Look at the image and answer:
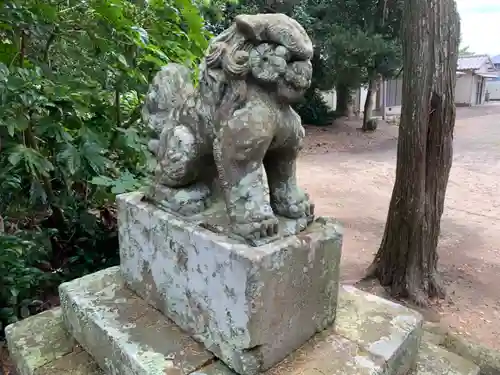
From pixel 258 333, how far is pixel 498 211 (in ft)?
15.8

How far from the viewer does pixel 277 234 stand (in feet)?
3.53

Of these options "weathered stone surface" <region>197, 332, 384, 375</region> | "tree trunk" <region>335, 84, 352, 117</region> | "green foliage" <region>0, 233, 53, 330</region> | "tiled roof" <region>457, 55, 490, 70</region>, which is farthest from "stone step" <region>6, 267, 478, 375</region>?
"tiled roof" <region>457, 55, 490, 70</region>

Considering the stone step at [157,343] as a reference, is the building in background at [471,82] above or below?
Answer: above

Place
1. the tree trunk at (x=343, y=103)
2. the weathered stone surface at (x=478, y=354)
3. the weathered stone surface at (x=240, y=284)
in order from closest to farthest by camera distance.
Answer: the weathered stone surface at (x=240, y=284) → the weathered stone surface at (x=478, y=354) → the tree trunk at (x=343, y=103)

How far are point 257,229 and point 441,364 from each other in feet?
2.42

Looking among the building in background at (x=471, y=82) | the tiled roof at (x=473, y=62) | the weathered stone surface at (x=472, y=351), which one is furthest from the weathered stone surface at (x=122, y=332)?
the tiled roof at (x=473, y=62)

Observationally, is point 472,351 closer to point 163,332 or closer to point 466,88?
point 163,332

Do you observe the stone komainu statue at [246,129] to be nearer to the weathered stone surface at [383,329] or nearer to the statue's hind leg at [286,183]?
the statue's hind leg at [286,183]

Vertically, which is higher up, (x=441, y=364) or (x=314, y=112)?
(x=314, y=112)

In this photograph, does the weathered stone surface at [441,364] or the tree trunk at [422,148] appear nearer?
the weathered stone surface at [441,364]

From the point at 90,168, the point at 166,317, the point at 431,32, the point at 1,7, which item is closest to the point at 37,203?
the point at 90,168

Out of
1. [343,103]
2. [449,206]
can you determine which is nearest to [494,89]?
[343,103]

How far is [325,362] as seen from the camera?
109 centimetres

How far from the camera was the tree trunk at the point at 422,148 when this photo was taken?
261 centimetres
